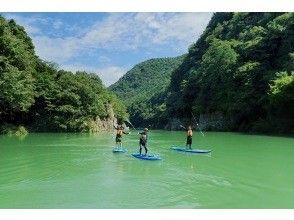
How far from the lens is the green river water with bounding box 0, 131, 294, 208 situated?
42.3 feet

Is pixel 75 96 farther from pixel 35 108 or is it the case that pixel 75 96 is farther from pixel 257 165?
pixel 257 165

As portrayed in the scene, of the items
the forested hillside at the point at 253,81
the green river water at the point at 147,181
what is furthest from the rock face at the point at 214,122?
the green river water at the point at 147,181

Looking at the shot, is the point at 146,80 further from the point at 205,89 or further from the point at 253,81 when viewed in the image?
the point at 253,81

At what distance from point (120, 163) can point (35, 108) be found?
4274 centimetres

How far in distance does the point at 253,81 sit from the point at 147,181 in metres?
52.3

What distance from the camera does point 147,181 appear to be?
1647 centimetres

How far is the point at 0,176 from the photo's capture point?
17578 mm

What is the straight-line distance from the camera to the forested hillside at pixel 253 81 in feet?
182

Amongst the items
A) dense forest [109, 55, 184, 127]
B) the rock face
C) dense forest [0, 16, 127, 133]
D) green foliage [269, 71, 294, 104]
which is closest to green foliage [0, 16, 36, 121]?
dense forest [0, 16, 127, 133]

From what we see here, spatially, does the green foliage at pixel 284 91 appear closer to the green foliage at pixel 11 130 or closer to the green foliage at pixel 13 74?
the green foliage at pixel 13 74

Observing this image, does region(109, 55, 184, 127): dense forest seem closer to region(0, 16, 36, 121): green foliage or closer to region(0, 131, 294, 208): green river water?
region(0, 16, 36, 121): green foliage

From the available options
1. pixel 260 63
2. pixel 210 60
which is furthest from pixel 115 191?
pixel 210 60

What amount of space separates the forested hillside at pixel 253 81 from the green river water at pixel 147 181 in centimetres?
3220

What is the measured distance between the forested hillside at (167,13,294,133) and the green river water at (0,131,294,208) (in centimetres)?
3220
